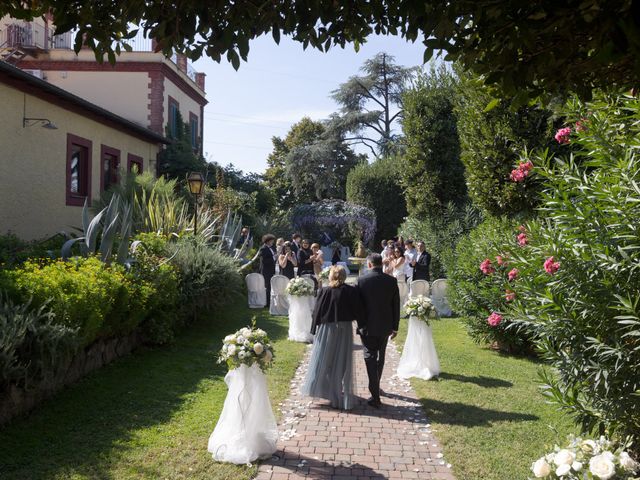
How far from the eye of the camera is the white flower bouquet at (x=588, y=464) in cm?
335

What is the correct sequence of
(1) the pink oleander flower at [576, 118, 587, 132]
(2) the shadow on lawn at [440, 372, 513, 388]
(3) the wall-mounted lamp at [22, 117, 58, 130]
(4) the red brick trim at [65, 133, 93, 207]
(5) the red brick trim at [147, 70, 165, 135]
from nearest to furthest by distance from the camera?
1. (1) the pink oleander flower at [576, 118, 587, 132]
2. (2) the shadow on lawn at [440, 372, 513, 388]
3. (3) the wall-mounted lamp at [22, 117, 58, 130]
4. (4) the red brick trim at [65, 133, 93, 207]
5. (5) the red brick trim at [147, 70, 165, 135]

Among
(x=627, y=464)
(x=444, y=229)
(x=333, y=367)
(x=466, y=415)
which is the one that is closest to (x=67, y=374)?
(x=333, y=367)

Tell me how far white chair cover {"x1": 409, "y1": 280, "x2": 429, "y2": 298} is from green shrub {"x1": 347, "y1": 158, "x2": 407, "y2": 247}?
73.1 ft

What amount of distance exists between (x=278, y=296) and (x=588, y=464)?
11.5m

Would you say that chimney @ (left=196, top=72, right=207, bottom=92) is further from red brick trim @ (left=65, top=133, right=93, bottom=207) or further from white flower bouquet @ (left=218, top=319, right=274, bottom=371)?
white flower bouquet @ (left=218, top=319, right=274, bottom=371)

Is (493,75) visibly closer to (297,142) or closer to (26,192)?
(26,192)

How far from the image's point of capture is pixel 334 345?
7.48m

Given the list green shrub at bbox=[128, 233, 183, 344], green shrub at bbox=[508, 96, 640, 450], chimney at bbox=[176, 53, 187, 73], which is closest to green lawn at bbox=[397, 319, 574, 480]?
green shrub at bbox=[508, 96, 640, 450]

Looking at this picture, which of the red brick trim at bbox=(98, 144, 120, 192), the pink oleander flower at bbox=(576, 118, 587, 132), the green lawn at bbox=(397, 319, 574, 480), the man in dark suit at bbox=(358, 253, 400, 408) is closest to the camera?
the pink oleander flower at bbox=(576, 118, 587, 132)

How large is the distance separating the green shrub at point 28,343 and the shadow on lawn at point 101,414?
0.52 meters

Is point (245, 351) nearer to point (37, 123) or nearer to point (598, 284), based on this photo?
point (598, 284)

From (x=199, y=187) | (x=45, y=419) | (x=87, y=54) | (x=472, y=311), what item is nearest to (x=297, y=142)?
(x=87, y=54)

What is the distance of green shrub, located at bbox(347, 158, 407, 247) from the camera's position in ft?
122

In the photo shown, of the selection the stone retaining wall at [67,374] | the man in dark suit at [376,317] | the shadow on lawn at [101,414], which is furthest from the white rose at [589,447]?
the stone retaining wall at [67,374]
